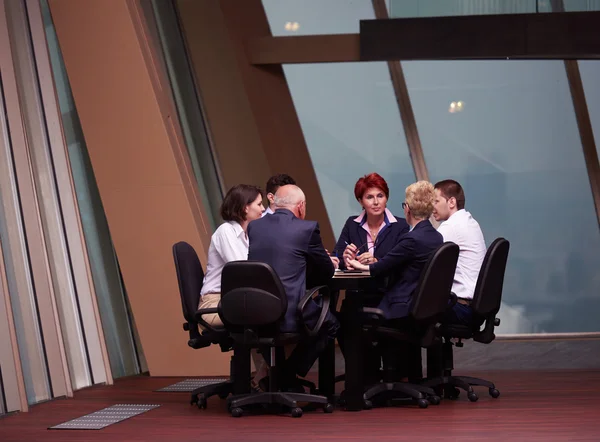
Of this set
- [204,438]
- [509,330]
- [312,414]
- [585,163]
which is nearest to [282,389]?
[312,414]

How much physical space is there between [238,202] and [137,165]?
155 cm

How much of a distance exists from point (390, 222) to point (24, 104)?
254 centimetres

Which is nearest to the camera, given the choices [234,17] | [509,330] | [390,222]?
[390,222]

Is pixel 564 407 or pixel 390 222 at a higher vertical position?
pixel 390 222

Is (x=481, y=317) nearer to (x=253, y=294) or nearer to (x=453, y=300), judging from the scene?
(x=453, y=300)

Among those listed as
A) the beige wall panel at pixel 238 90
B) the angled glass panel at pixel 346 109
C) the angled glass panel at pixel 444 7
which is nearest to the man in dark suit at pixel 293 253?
the angled glass panel at pixel 444 7

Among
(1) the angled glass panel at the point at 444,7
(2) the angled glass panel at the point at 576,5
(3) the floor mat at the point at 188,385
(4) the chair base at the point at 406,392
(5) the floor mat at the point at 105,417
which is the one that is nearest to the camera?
(5) the floor mat at the point at 105,417

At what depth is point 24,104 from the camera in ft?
19.0

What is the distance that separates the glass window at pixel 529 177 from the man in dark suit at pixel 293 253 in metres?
4.52

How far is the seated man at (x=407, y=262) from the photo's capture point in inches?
191

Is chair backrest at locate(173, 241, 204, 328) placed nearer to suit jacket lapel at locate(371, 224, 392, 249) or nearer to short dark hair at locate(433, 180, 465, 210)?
suit jacket lapel at locate(371, 224, 392, 249)

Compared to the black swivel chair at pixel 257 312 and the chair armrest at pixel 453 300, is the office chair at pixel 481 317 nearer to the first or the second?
the chair armrest at pixel 453 300

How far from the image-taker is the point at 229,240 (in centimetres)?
505

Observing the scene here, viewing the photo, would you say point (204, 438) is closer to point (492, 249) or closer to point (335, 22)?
point (492, 249)
